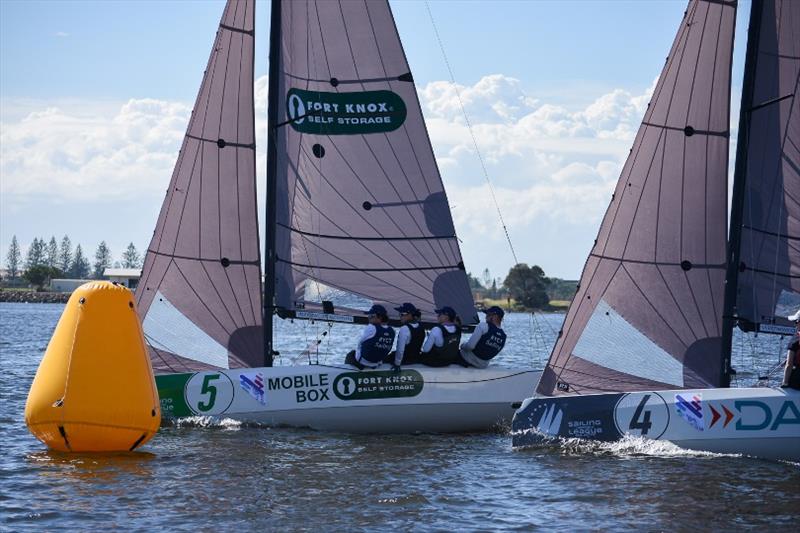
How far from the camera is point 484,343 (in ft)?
59.2

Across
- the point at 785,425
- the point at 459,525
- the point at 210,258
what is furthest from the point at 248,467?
the point at 785,425

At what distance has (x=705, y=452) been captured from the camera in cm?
1470

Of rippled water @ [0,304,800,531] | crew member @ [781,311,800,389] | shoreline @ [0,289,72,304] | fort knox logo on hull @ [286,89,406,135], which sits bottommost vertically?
rippled water @ [0,304,800,531]

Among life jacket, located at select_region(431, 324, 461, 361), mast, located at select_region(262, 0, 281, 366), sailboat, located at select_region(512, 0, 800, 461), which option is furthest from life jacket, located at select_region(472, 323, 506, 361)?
mast, located at select_region(262, 0, 281, 366)

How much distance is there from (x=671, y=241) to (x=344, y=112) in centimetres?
618

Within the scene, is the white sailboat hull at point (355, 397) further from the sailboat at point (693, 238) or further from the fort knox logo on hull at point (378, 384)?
the sailboat at point (693, 238)

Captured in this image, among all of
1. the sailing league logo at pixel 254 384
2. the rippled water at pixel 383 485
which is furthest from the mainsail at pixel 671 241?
the sailing league logo at pixel 254 384

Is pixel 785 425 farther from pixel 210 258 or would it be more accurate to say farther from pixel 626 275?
pixel 210 258

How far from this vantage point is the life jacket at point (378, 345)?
17.5 meters

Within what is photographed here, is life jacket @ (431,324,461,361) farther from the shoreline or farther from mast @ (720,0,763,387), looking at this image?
the shoreline

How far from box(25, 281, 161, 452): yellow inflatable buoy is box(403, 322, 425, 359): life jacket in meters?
4.36

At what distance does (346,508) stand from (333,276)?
7.34 metres

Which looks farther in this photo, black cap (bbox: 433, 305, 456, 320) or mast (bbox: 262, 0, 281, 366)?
mast (bbox: 262, 0, 281, 366)

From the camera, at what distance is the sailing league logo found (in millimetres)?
17873
